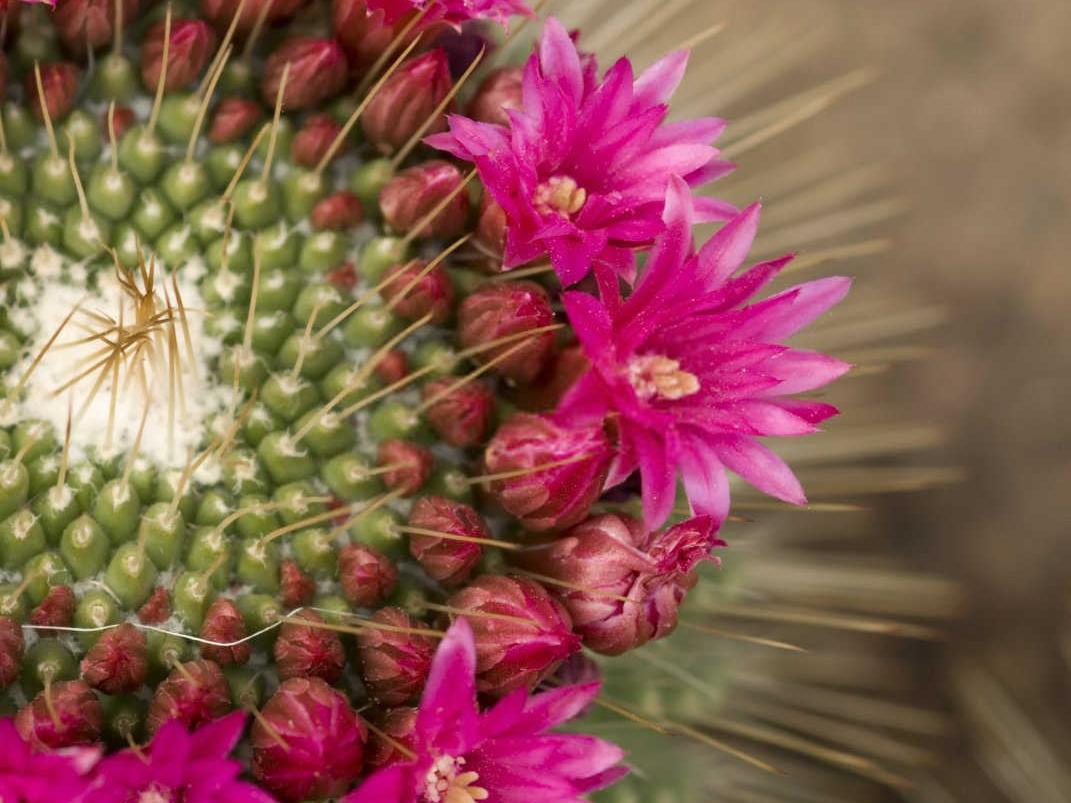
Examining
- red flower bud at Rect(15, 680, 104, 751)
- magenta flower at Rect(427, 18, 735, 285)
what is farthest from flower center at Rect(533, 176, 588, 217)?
red flower bud at Rect(15, 680, 104, 751)

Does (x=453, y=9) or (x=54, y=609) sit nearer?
(x=54, y=609)

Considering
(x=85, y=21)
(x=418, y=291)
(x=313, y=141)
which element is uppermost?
(x=85, y=21)

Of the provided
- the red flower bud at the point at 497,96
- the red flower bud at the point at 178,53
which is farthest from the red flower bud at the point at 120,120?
the red flower bud at the point at 497,96

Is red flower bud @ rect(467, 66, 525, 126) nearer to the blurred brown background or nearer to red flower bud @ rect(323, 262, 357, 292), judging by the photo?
red flower bud @ rect(323, 262, 357, 292)

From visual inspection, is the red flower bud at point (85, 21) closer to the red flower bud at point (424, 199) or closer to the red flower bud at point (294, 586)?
the red flower bud at point (424, 199)

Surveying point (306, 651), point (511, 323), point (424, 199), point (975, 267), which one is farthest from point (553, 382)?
point (975, 267)

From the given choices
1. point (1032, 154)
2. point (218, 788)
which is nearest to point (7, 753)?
point (218, 788)

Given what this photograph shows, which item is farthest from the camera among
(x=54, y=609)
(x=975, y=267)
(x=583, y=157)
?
(x=975, y=267)

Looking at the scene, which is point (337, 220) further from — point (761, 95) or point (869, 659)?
point (869, 659)

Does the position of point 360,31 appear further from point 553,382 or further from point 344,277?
point 553,382
